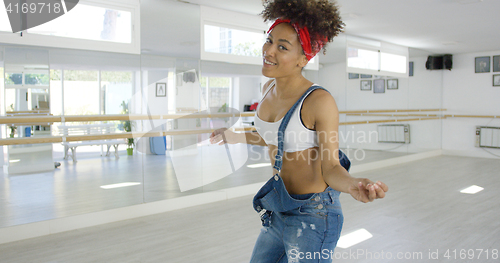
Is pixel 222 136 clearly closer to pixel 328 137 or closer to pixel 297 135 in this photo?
pixel 297 135

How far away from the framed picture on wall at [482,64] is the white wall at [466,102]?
3.7 inches

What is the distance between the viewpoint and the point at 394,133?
808 centimetres

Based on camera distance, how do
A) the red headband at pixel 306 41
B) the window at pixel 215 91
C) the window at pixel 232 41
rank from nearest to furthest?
the red headband at pixel 306 41 → the window at pixel 215 91 → the window at pixel 232 41

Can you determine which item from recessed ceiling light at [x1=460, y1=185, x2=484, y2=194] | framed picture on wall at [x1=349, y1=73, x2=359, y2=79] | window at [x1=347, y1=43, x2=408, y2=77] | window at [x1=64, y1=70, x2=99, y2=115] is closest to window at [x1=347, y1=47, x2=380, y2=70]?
window at [x1=347, y1=43, x2=408, y2=77]

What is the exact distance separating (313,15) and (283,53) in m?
0.14

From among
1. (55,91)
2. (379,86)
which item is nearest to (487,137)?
(379,86)

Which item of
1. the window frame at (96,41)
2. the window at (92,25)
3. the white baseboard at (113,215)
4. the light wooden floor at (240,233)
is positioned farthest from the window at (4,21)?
the light wooden floor at (240,233)

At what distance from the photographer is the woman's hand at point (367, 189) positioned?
84cm

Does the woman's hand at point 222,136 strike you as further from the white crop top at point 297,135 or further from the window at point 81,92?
the window at point 81,92

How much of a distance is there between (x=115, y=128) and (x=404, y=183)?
424cm

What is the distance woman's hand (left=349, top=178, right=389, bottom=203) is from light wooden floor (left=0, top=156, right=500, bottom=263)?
2.02 meters

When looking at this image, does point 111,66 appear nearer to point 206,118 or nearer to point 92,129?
point 92,129

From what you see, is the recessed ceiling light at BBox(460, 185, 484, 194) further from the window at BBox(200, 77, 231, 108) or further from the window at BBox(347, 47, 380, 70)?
the window at BBox(200, 77, 231, 108)

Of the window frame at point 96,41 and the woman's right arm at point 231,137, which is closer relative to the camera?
the woman's right arm at point 231,137
